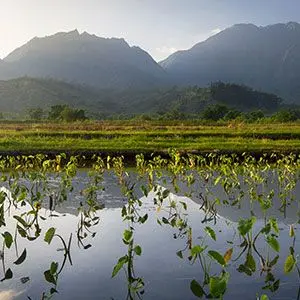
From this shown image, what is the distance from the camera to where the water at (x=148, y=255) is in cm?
535

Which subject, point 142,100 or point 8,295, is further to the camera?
point 142,100

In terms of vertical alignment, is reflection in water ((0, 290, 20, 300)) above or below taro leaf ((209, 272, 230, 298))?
below

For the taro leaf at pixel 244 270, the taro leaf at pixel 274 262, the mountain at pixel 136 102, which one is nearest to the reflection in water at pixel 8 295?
the taro leaf at pixel 244 270

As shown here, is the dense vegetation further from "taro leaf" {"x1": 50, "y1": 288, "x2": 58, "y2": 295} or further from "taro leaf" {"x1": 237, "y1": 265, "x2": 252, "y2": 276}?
"taro leaf" {"x1": 50, "y1": 288, "x2": 58, "y2": 295}

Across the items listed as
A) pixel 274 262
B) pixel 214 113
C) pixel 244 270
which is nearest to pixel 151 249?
pixel 244 270

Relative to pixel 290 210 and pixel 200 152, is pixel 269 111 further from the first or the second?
pixel 290 210

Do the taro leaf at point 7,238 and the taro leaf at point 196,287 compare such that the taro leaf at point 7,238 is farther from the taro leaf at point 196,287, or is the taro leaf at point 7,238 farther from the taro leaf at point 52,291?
the taro leaf at point 196,287

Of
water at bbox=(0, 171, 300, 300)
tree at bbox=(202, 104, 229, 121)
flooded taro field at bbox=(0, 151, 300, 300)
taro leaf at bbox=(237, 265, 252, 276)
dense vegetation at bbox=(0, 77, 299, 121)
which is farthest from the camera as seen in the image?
dense vegetation at bbox=(0, 77, 299, 121)

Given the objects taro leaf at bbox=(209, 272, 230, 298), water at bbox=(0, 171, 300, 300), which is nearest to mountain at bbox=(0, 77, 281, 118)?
water at bbox=(0, 171, 300, 300)

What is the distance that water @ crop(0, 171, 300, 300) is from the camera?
17.5 ft

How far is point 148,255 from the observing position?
21.7 feet

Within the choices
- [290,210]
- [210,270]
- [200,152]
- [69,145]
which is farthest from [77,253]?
[69,145]

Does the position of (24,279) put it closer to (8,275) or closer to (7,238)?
(8,275)

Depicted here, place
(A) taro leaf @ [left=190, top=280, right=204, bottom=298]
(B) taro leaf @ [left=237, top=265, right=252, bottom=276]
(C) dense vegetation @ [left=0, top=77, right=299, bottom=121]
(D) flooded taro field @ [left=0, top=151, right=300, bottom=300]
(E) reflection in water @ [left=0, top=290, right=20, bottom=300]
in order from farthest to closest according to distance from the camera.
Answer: (C) dense vegetation @ [left=0, top=77, right=299, bottom=121] < (B) taro leaf @ [left=237, top=265, right=252, bottom=276] < (D) flooded taro field @ [left=0, top=151, right=300, bottom=300] < (E) reflection in water @ [left=0, top=290, right=20, bottom=300] < (A) taro leaf @ [left=190, top=280, right=204, bottom=298]
